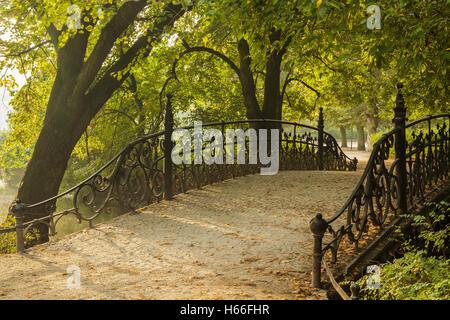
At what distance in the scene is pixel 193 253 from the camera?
553 centimetres

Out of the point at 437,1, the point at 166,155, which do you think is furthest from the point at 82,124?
the point at 437,1

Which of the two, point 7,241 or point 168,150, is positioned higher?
point 168,150

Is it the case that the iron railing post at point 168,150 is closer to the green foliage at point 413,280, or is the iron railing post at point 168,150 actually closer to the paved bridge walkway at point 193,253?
the paved bridge walkway at point 193,253

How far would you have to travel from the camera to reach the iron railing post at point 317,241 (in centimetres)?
416

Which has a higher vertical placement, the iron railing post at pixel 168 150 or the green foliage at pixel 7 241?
the iron railing post at pixel 168 150

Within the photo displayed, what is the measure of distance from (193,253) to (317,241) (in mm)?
1997

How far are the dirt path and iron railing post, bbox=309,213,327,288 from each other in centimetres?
14

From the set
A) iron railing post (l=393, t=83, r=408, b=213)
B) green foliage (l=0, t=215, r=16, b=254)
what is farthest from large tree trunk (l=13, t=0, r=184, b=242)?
iron railing post (l=393, t=83, r=408, b=213)

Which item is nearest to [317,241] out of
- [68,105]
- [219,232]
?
[219,232]

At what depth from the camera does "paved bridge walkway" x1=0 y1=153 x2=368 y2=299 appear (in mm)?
4301

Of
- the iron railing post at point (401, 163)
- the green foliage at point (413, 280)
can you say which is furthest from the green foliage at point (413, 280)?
the iron railing post at point (401, 163)

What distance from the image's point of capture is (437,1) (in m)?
5.87

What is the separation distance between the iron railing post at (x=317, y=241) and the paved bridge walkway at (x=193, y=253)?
0.13 m

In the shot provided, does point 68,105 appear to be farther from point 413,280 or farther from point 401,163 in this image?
point 413,280
